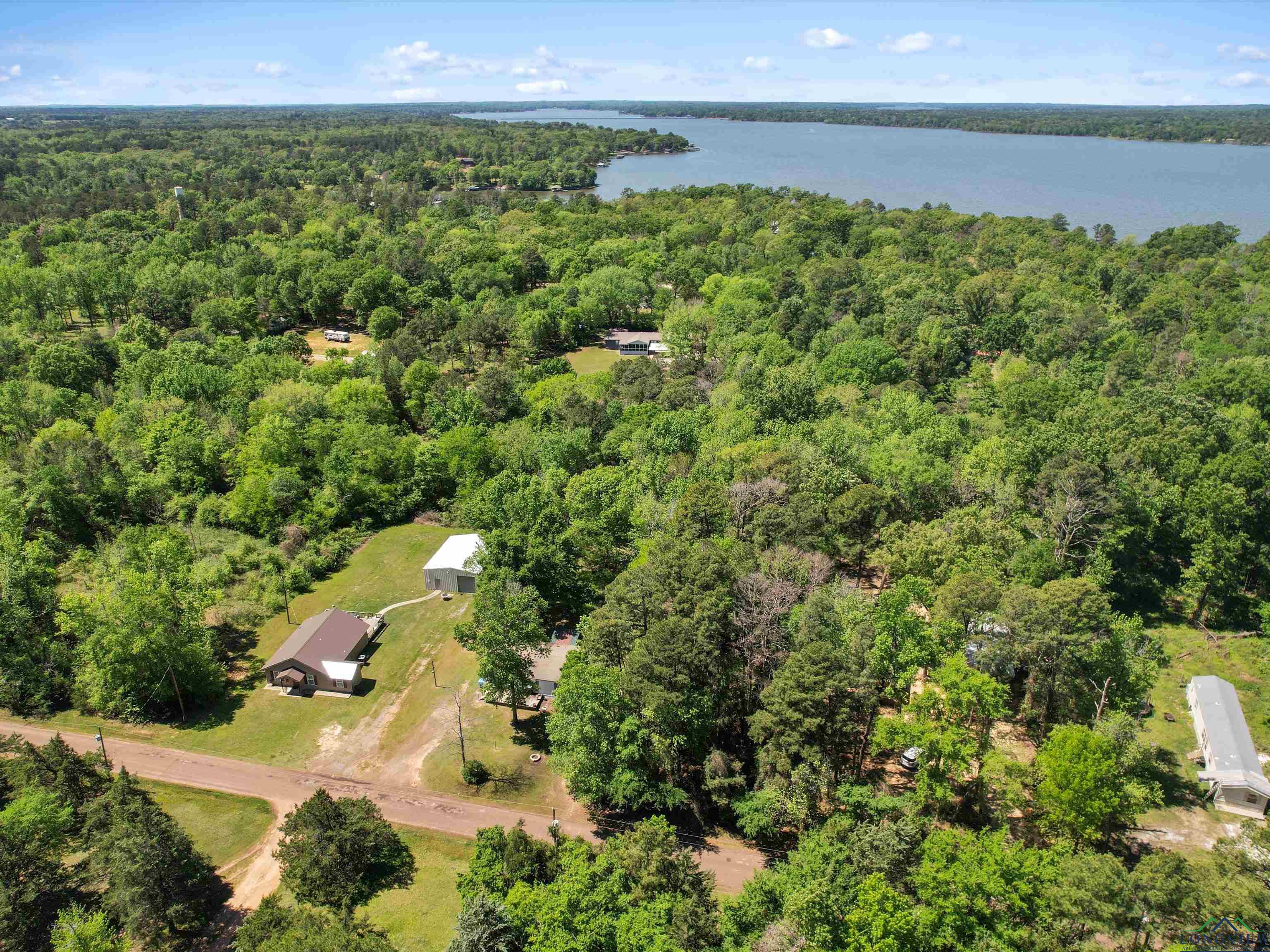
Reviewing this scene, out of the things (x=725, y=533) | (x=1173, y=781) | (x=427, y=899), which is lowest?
(x=427, y=899)

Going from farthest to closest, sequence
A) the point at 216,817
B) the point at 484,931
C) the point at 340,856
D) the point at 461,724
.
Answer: the point at 461,724 → the point at 216,817 → the point at 340,856 → the point at 484,931

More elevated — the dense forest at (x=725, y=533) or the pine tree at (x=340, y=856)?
the dense forest at (x=725, y=533)

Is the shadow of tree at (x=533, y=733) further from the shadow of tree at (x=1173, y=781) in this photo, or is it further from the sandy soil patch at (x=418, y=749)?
the shadow of tree at (x=1173, y=781)

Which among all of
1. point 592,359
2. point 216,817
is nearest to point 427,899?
point 216,817

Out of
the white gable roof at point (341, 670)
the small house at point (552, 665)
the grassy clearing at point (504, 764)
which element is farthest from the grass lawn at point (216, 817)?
the small house at point (552, 665)

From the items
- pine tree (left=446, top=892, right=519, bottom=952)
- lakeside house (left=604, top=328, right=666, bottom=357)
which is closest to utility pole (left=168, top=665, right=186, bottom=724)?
pine tree (left=446, top=892, right=519, bottom=952)

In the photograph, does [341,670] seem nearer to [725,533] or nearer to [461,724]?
[461,724]

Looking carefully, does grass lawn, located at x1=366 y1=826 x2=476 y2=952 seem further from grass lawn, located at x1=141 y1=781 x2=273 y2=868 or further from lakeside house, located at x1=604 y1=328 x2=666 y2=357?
lakeside house, located at x1=604 y1=328 x2=666 y2=357

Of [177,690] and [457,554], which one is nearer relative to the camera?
[177,690]
